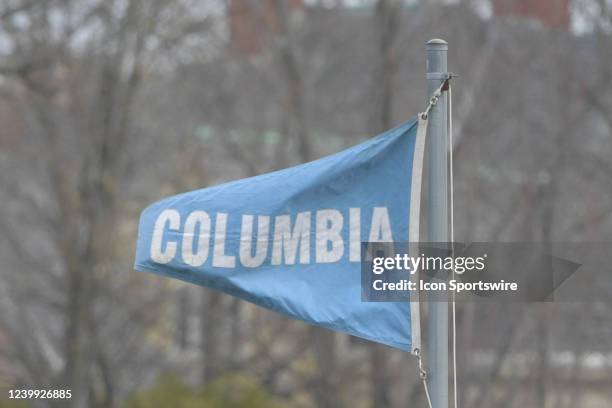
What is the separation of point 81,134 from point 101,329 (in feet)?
10.4

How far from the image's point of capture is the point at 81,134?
1847cm

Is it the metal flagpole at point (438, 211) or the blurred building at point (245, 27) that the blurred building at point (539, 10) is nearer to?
the blurred building at point (245, 27)

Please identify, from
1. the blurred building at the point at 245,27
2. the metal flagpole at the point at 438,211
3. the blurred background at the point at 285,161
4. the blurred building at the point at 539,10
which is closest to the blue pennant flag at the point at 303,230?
the metal flagpole at the point at 438,211

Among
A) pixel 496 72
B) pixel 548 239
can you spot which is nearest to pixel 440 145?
pixel 548 239

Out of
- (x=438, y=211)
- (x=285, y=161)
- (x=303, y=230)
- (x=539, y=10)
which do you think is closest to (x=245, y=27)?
(x=285, y=161)

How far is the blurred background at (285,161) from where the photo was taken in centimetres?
1544

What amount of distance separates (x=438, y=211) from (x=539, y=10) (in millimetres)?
13091

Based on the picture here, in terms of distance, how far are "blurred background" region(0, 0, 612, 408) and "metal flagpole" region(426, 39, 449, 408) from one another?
28.9 ft

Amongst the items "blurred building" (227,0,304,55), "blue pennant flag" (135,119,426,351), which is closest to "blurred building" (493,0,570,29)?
"blurred building" (227,0,304,55)

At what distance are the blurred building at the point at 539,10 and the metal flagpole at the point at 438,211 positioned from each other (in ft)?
34.2

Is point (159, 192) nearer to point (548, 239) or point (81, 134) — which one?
point (81, 134)

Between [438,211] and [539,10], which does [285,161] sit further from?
[438,211]

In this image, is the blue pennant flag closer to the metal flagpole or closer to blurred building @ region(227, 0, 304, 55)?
the metal flagpole

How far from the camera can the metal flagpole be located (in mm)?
5156
